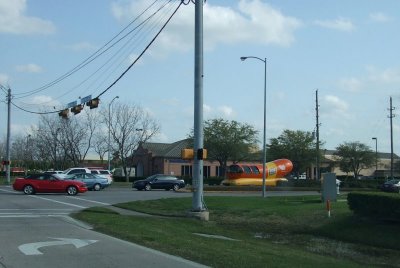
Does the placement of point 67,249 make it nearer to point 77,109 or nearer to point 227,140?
point 77,109

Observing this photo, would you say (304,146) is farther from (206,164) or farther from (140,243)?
(140,243)

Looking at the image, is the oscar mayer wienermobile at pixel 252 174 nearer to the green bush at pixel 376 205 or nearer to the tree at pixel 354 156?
the green bush at pixel 376 205

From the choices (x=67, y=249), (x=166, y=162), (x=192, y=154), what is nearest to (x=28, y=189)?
(x=192, y=154)

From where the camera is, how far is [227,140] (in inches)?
2965

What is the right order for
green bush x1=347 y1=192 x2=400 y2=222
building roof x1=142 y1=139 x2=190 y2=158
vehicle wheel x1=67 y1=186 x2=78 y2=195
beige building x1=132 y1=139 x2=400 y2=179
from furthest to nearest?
building roof x1=142 y1=139 x2=190 y2=158 < beige building x1=132 y1=139 x2=400 y2=179 < vehicle wheel x1=67 y1=186 x2=78 y2=195 < green bush x1=347 y1=192 x2=400 y2=222

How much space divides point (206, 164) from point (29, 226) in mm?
73221

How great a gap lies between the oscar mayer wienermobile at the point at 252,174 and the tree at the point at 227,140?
14.4 meters

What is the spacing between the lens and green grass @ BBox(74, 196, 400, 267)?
11852mm

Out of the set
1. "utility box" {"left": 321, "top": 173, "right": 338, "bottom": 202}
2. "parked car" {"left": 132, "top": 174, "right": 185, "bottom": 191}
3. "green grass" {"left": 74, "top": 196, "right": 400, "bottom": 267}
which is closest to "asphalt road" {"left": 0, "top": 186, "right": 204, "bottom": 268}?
"green grass" {"left": 74, "top": 196, "right": 400, "bottom": 267}

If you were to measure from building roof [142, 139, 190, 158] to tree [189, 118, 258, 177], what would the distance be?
1122 cm

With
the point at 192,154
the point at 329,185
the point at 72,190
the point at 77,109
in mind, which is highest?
the point at 77,109

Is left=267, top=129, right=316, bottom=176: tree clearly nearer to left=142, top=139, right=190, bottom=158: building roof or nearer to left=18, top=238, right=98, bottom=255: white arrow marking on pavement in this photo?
left=142, top=139, right=190, bottom=158: building roof

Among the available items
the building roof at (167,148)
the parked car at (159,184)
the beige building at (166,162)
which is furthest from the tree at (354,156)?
the parked car at (159,184)

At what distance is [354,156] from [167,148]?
3497 cm
